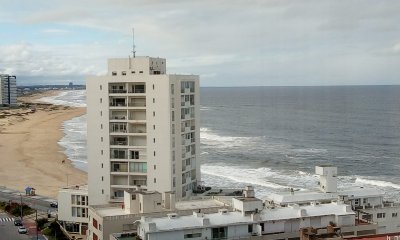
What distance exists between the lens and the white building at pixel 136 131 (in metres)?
61.8

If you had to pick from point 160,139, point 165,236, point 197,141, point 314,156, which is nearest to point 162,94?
point 160,139

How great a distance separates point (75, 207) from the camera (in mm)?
65062

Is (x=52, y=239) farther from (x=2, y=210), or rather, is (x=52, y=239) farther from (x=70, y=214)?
(x=2, y=210)

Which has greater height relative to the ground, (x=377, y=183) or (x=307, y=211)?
(x=307, y=211)

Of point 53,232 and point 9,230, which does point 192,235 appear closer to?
point 53,232

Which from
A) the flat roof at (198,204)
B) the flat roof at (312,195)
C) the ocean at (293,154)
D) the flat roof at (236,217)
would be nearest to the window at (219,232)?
the flat roof at (236,217)

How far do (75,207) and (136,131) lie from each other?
416 inches

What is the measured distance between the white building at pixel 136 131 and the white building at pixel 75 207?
1622 mm

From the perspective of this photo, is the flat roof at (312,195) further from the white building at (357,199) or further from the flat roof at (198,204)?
the flat roof at (198,204)

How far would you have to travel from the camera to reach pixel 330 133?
180 metres

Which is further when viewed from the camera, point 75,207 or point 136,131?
point 75,207

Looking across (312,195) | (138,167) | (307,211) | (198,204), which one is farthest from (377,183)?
(307,211)

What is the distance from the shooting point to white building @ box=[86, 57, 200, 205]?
6181 centimetres

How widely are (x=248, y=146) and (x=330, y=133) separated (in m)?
40.7
